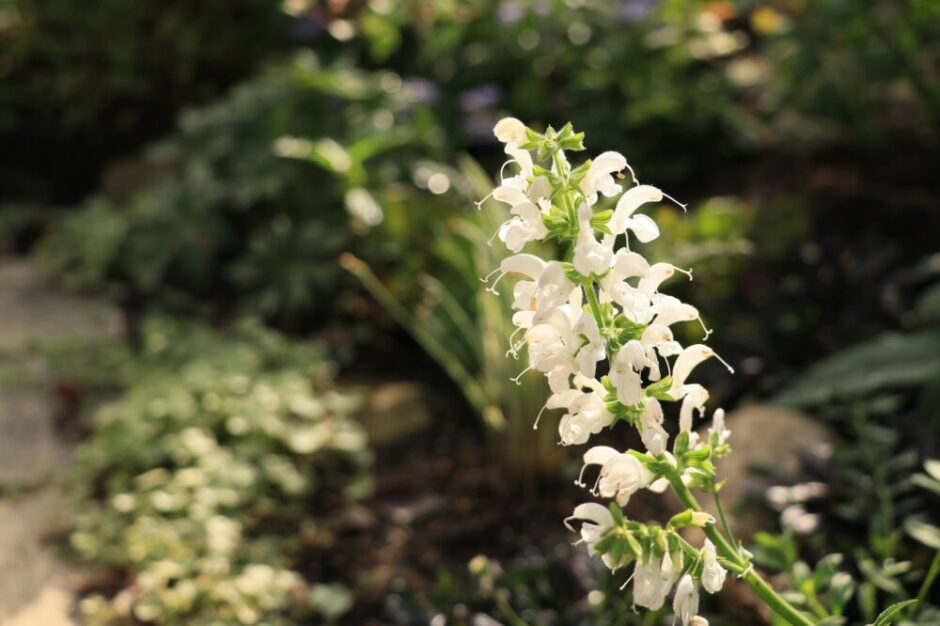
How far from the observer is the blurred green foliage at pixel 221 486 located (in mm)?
2404

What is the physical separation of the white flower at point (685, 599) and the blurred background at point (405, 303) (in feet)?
1.61

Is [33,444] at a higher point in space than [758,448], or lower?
lower

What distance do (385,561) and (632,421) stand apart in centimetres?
148

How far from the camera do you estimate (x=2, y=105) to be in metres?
5.03

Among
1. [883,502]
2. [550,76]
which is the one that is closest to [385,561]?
[883,502]

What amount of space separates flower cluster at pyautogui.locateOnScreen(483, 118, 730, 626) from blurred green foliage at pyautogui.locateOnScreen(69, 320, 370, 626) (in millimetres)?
1347

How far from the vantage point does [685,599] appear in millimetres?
1224

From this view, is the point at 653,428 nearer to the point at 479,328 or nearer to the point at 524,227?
the point at 524,227

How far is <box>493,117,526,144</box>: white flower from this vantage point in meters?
1.26

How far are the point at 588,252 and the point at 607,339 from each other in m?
0.11

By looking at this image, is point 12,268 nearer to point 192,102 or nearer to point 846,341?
point 192,102

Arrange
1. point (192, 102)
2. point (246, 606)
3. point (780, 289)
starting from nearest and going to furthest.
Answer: point (246, 606) → point (780, 289) → point (192, 102)

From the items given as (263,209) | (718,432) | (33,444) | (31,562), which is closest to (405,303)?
(263,209)

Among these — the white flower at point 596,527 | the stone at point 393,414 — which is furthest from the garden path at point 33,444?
the white flower at point 596,527
